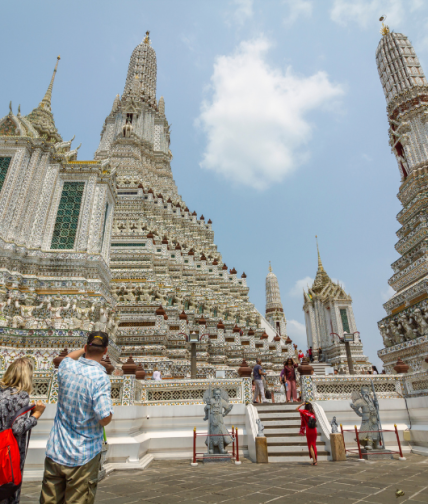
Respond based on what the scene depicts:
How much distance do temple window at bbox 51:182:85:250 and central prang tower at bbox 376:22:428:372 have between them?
1286 cm

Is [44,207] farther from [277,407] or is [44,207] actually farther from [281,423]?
[281,423]

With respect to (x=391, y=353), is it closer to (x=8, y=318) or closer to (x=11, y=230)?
(x=8, y=318)

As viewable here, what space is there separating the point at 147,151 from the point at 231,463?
3645cm

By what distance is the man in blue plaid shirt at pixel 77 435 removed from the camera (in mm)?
2437

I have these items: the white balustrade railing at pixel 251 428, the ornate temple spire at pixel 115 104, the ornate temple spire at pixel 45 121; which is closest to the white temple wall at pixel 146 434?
the white balustrade railing at pixel 251 428

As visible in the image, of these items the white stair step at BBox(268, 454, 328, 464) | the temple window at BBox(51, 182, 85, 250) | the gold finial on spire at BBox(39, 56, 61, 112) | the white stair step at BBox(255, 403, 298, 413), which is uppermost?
the gold finial on spire at BBox(39, 56, 61, 112)

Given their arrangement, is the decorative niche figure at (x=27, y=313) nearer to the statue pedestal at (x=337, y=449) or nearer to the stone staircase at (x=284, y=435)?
the stone staircase at (x=284, y=435)

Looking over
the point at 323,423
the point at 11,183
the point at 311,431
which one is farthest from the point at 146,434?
the point at 11,183

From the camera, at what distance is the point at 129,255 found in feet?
70.6

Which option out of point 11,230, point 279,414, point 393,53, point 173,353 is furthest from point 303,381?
point 393,53

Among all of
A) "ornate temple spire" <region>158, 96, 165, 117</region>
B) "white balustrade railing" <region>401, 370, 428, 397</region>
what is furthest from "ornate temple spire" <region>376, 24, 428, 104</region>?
"ornate temple spire" <region>158, 96, 165, 117</region>

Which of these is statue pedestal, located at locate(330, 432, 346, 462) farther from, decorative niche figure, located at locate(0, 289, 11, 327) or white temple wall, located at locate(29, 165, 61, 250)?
white temple wall, located at locate(29, 165, 61, 250)

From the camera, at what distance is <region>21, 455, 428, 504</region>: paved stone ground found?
419cm

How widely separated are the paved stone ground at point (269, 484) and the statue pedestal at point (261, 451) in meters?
0.27
